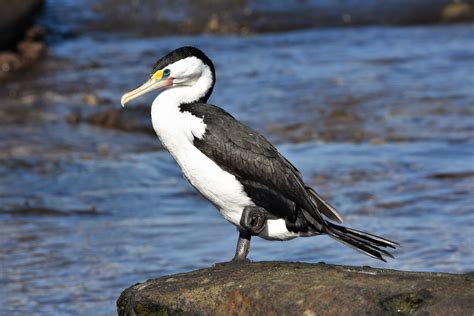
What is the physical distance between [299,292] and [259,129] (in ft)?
24.3

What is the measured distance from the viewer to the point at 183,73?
626cm

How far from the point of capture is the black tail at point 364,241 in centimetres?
609

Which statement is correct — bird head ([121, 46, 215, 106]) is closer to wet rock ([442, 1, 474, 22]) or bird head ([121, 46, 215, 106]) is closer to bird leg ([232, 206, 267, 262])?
bird leg ([232, 206, 267, 262])

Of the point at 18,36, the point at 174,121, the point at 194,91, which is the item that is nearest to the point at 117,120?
the point at 18,36

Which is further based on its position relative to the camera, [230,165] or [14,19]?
[14,19]

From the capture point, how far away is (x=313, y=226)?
6.27 metres

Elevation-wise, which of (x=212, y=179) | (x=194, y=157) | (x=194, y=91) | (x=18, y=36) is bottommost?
(x=18, y=36)

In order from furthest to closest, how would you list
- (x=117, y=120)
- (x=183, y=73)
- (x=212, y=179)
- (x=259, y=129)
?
(x=117, y=120) < (x=259, y=129) < (x=183, y=73) < (x=212, y=179)

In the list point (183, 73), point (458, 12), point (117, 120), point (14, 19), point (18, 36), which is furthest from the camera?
point (458, 12)

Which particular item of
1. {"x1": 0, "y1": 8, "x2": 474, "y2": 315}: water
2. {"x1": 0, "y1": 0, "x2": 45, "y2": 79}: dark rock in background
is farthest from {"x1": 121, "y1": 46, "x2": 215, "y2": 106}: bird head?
{"x1": 0, "y1": 0, "x2": 45, "y2": 79}: dark rock in background

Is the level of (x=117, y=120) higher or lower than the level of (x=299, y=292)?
lower

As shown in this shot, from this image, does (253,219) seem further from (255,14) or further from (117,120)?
(255,14)

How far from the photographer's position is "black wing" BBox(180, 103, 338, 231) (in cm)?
609

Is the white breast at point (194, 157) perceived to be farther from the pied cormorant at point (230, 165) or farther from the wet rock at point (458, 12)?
the wet rock at point (458, 12)
